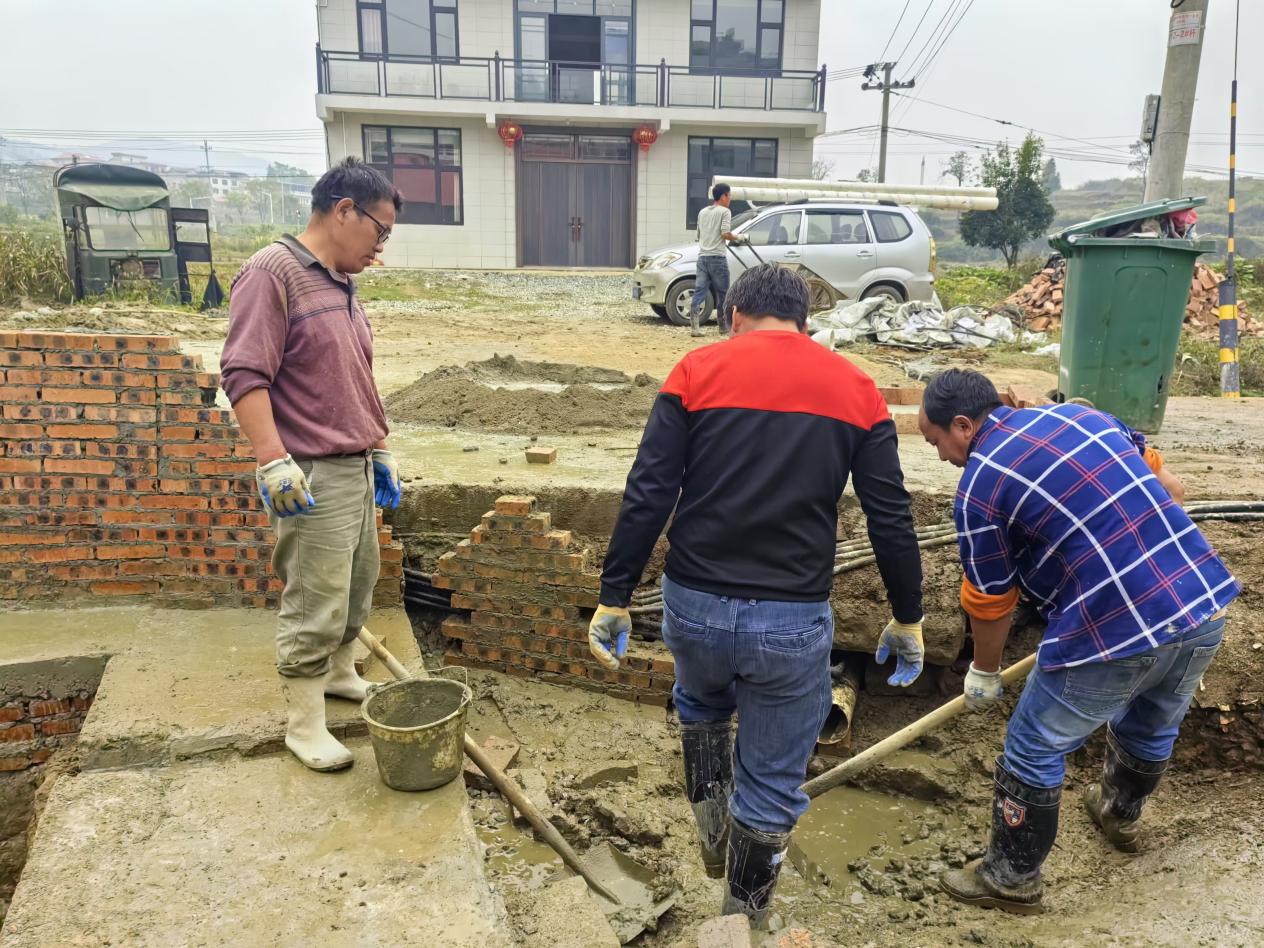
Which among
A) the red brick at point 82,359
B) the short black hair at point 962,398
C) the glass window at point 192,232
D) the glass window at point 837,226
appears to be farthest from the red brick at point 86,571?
the glass window at point 192,232

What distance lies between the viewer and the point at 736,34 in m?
20.9

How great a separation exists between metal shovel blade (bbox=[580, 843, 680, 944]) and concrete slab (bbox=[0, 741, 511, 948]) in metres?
0.77

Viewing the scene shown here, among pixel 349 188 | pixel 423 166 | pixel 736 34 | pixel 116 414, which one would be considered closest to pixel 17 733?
pixel 116 414

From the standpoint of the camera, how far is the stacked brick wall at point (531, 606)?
Result: 172 inches

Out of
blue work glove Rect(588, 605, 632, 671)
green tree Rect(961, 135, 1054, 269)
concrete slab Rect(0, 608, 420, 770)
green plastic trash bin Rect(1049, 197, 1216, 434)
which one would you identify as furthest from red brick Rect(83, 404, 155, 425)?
green tree Rect(961, 135, 1054, 269)

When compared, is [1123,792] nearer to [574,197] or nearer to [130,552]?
[130,552]

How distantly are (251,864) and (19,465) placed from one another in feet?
7.53

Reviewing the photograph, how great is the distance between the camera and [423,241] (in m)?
20.3

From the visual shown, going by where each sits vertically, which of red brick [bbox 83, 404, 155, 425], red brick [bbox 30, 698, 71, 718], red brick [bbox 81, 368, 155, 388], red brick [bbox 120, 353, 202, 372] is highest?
red brick [bbox 120, 353, 202, 372]

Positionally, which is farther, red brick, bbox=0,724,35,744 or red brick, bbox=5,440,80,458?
red brick, bbox=5,440,80,458

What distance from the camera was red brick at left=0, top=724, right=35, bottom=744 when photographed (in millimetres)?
3398

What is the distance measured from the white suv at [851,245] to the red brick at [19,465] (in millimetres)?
9027

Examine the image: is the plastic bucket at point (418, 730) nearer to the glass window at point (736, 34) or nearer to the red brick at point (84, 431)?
the red brick at point (84, 431)

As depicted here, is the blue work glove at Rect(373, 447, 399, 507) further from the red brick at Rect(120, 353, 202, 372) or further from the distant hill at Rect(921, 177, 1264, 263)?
the distant hill at Rect(921, 177, 1264, 263)
